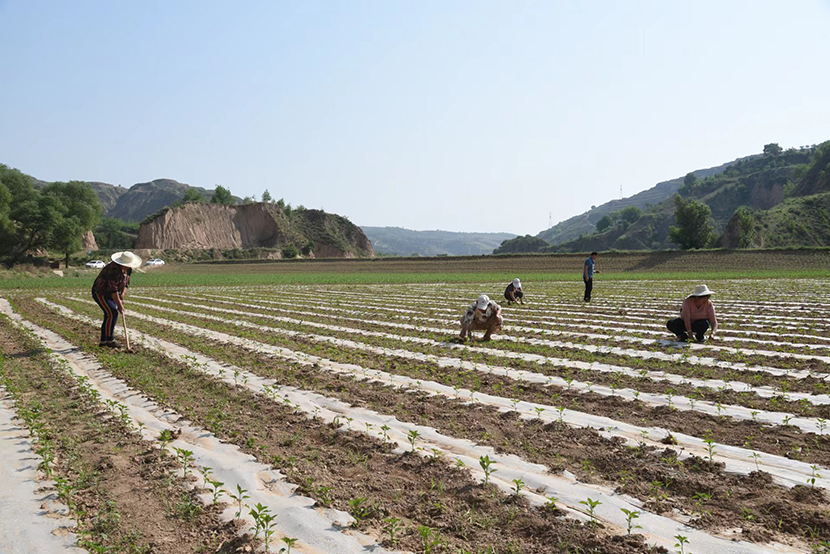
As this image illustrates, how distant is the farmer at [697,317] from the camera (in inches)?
425

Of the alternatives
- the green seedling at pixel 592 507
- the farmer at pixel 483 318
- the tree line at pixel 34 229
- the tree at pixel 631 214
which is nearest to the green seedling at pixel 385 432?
the green seedling at pixel 592 507

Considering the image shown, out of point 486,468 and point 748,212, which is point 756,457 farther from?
point 748,212

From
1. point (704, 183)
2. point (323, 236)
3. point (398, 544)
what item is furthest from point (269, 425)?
point (704, 183)

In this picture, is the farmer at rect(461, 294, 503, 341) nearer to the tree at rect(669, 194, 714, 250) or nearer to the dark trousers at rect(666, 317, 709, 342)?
the dark trousers at rect(666, 317, 709, 342)

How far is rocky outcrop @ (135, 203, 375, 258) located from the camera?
294ft

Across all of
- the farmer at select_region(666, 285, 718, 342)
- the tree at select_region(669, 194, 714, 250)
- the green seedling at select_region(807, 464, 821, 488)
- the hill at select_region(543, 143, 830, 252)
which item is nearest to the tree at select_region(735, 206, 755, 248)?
the hill at select_region(543, 143, 830, 252)

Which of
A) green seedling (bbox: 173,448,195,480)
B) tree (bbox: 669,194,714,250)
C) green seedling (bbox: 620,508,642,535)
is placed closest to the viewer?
green seedling (bbox: 620,508,642,535)

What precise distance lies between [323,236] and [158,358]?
102446 millimetres

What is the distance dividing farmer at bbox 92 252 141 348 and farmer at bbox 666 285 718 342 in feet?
36.8

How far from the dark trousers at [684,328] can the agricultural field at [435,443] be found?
0.37 m

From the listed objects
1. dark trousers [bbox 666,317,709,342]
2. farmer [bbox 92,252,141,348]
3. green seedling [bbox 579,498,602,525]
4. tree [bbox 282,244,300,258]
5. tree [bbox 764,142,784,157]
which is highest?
tree [bbox 764,142,784,157]

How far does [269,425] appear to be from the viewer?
615 centimetres

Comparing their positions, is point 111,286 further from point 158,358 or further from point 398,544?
point 398,544

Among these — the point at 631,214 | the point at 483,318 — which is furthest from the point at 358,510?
the point at 631,214
